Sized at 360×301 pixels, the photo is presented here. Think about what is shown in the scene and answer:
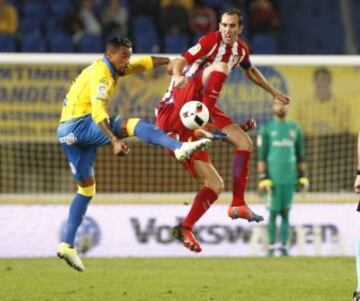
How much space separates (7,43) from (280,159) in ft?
20.5

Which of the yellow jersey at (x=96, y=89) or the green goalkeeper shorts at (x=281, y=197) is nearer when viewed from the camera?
the yellow jersey at (x=96, y=89)

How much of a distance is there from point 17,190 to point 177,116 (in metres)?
7.03

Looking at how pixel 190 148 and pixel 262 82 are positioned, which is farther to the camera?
pixel 262 82

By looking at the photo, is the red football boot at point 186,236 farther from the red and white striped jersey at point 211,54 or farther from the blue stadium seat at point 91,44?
the blue stadium seat at point 91,44

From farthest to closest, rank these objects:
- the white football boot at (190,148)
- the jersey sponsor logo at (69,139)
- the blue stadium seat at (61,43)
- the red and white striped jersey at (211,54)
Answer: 1. the blue stadium seat at (61,43)
2. the jersey sponsor logo at (69,139)
3. the red and white striped jersey at (211,54)
4. the white football boot at (190,148)

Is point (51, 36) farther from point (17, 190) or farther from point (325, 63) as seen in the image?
point (325, 63)

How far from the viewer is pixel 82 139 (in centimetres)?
1166

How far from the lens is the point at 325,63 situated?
15812 mm

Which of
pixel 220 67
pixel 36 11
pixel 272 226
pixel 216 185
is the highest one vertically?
pixel 36 11

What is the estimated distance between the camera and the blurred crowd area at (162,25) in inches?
808

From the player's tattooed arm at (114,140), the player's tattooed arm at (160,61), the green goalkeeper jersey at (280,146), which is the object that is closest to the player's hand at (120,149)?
the player's tattooed arm at (114,140)

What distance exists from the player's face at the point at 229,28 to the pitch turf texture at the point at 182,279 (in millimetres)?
2489

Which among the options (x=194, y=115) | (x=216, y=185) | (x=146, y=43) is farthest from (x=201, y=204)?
(x=146, y=43)

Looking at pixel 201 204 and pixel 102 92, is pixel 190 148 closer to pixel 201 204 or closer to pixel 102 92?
pixel 102 92
